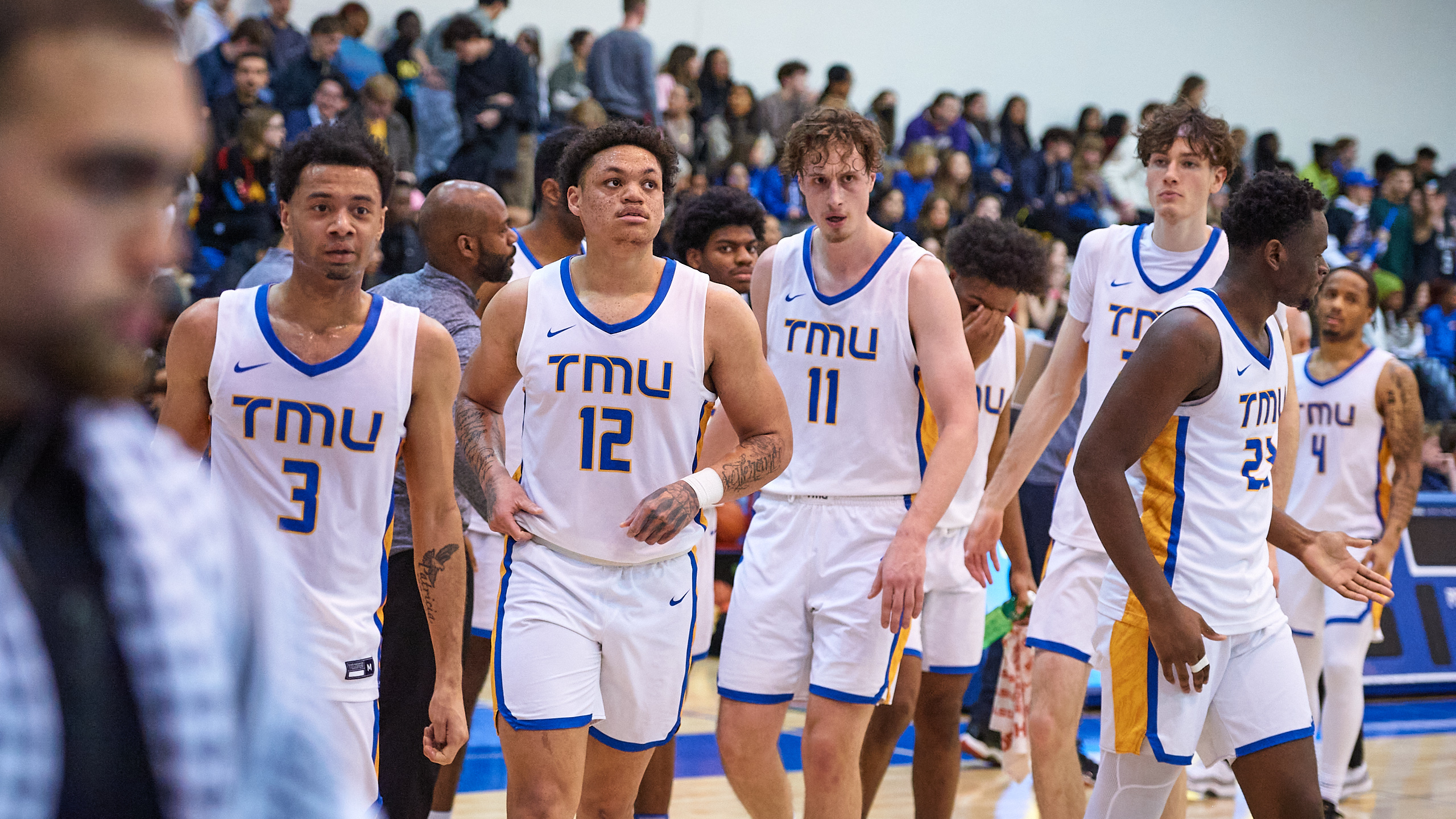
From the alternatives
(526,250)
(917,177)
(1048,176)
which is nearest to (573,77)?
(917,177)

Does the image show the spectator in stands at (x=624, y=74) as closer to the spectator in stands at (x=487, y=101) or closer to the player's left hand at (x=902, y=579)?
the spectator in stands at (x=487, y=101)

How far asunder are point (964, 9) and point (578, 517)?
55.9 ft

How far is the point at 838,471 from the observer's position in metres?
4.42

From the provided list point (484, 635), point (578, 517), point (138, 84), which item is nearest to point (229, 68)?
point (484, 635)

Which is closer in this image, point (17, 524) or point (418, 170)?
point (17, 524)

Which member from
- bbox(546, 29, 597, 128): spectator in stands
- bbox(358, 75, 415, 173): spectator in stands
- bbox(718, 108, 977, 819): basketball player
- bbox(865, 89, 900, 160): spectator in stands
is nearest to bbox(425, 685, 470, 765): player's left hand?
A: bbox(718, 108, 977, 819): basketball player

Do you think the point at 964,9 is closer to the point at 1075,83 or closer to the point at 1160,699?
the point at 1075,83

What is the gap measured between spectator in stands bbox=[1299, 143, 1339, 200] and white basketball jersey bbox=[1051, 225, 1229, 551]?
1505cm

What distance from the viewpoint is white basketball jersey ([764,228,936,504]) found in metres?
4.42

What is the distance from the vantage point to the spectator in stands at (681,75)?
14.5m

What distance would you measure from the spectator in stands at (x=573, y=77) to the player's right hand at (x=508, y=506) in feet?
35.5

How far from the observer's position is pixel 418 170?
1215 centimetres

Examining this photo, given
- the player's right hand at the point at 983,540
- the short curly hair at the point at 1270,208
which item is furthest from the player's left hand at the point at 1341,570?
the player's right hand at the point at 983,540

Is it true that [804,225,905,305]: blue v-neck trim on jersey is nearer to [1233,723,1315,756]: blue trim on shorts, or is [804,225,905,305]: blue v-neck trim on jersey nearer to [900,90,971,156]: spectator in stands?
[1233,723,1315,756]: blue trim on shorts
